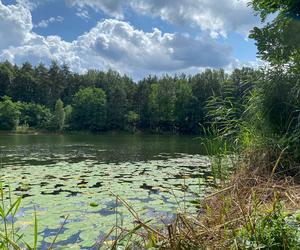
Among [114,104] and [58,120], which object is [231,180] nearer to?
[58,120]

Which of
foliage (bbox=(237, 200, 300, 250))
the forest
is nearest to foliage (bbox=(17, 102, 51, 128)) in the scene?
the forest

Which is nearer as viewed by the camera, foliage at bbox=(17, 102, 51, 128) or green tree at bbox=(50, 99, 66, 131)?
green tree at bbox=(50, 99, 66, 131)

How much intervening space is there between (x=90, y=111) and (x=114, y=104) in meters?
3.96

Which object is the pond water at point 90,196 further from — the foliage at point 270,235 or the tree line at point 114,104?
the tree line at point 114,104

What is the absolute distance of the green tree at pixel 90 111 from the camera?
166ft

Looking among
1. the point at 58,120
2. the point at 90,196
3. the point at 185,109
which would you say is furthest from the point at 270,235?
the point at 185,109

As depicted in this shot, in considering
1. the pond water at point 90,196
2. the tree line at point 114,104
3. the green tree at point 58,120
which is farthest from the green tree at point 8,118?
the pond water at point 90,196

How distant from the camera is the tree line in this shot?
4816 cm

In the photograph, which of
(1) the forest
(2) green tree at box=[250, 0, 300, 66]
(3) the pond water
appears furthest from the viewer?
(2) green tree at box=[250, 0, 300, 66]

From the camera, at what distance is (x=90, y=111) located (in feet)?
170

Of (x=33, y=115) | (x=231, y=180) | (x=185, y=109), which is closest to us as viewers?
(x=231, y=180)

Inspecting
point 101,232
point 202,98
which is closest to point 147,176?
point 101,232

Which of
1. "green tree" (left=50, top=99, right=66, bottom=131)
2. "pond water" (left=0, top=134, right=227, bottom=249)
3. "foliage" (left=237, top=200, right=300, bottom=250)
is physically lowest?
"pond water" (left=0, top=134, right=227, bottom=249)

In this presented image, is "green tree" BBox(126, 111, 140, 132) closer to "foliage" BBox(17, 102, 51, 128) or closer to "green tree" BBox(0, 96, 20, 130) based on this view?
"foliage" BBox(17, 102, 51, 128)
